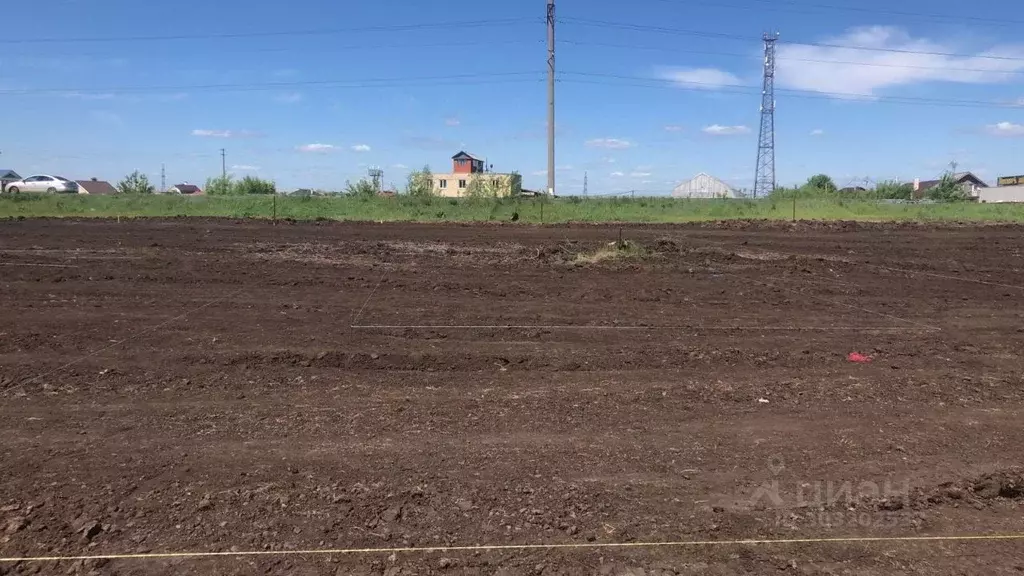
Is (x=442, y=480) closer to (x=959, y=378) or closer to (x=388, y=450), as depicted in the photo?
(x=388, y=450)

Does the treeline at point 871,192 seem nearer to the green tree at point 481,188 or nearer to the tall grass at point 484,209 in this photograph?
the tall grass at point 484,209

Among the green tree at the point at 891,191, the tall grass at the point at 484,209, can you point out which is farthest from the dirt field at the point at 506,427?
the green tree at the point at 891,191

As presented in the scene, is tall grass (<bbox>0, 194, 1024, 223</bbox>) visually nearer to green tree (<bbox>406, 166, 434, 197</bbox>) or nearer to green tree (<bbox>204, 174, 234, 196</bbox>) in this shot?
green tree (<bbox>406, 166, 434, 197</bbox>)

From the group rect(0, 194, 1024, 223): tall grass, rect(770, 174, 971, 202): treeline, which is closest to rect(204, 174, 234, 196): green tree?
rect(0, 194, 1024, 223): tall grass

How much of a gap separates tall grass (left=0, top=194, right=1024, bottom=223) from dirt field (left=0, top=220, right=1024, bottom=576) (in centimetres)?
2248

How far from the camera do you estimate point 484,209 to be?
116 feet

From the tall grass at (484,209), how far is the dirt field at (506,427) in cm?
2248

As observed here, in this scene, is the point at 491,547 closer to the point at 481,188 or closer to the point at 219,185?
the point at 481,188

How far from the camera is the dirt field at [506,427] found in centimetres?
362

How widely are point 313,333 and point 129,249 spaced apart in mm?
11741

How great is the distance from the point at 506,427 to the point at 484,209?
100 feet

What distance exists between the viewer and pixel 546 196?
39812 mm

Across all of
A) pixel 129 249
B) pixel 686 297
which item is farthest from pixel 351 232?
pixel 686 297

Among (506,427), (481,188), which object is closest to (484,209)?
(481,188)
